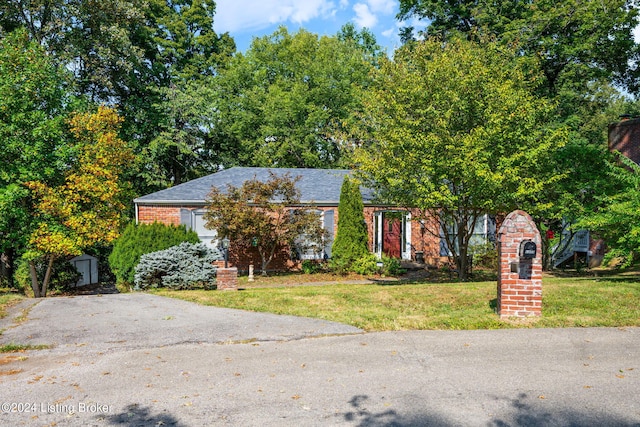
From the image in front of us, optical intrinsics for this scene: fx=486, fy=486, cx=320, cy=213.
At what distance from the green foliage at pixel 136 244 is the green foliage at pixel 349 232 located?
19.6 feet

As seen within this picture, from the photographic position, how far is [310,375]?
5754 millimetres

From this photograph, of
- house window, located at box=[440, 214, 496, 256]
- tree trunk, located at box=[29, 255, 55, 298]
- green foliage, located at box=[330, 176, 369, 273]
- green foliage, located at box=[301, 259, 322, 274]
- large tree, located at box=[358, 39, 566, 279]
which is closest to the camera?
large tree, located at box=[358, 39, 566, 279]

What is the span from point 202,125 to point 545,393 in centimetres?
2644

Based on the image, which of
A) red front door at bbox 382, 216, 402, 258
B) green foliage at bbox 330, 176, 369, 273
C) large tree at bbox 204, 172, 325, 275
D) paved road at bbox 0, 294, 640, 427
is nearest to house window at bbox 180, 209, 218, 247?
large tree at bbox 204, 172, 325, 275

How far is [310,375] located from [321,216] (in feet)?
47.0

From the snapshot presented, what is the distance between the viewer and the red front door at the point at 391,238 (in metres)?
21.1

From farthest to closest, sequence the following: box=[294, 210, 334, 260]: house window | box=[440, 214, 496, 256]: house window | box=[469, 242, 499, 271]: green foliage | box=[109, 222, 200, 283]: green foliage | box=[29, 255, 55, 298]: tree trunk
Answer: box=[440, 214, 496, 256]: house window → box=[469, 242, 499, 271]: green foliage → box=[294, 210, 334, 260]: house window → box=[29, 255, 55, 298]: tree trunk → box=[109, 222, 200, 283]: green foliage

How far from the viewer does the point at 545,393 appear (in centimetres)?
516

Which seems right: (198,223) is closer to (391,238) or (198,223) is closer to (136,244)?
(136,244)

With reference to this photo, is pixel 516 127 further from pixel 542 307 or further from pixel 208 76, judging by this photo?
pixel 208 76

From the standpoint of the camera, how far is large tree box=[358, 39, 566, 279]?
1277cm

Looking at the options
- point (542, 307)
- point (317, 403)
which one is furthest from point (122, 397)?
point (542, 307)

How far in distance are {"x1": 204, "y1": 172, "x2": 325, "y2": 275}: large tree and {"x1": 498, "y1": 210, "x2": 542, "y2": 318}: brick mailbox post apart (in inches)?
388

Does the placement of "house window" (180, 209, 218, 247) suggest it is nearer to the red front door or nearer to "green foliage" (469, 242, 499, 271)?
the red front door
